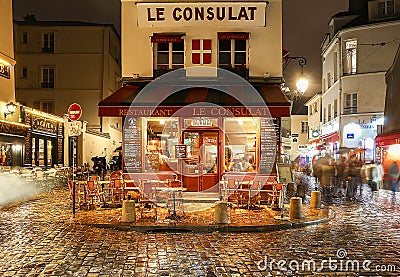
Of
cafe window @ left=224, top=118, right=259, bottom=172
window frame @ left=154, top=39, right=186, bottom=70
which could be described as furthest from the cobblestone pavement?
window frame @ left=154, top=39, right=186, bottom=70

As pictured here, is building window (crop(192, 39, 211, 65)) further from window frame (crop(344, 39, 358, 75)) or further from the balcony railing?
the balcony railing

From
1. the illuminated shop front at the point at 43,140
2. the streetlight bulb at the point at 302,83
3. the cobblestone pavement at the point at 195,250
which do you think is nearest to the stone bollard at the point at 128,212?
the cobblestone pavement at the point at 195,250

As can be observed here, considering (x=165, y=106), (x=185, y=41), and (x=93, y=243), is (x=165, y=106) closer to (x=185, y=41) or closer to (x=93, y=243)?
(x=185, y=41)

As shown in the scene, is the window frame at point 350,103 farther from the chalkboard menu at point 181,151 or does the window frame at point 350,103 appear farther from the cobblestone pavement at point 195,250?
the cobblestone pavement at point 195,250

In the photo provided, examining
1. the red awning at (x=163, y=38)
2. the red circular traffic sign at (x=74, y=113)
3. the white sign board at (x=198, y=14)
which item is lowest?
the red circular traffic sign at (x=74, y=113)

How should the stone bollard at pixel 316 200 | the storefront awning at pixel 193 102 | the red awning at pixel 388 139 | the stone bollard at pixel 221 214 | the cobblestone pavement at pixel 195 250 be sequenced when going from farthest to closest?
the red awning at pixel 388 139
the storefront awning at pixel 193 102
the stone bollard at pixel 316 200
the stone bollard at pixel 221 214
the cobblestone pavement at pixel 195 250

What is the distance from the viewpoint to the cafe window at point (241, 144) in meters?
17.3

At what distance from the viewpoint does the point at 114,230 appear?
11.8m

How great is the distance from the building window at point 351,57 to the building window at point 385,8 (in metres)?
2.47

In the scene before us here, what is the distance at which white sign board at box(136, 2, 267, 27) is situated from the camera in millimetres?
17875

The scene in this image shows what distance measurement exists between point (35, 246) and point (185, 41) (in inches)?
410

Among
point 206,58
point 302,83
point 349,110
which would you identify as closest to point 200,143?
point 206,58

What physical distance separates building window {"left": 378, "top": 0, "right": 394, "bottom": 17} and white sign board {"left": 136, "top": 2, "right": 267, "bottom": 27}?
57.5ft

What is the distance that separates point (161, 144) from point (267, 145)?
389cm
